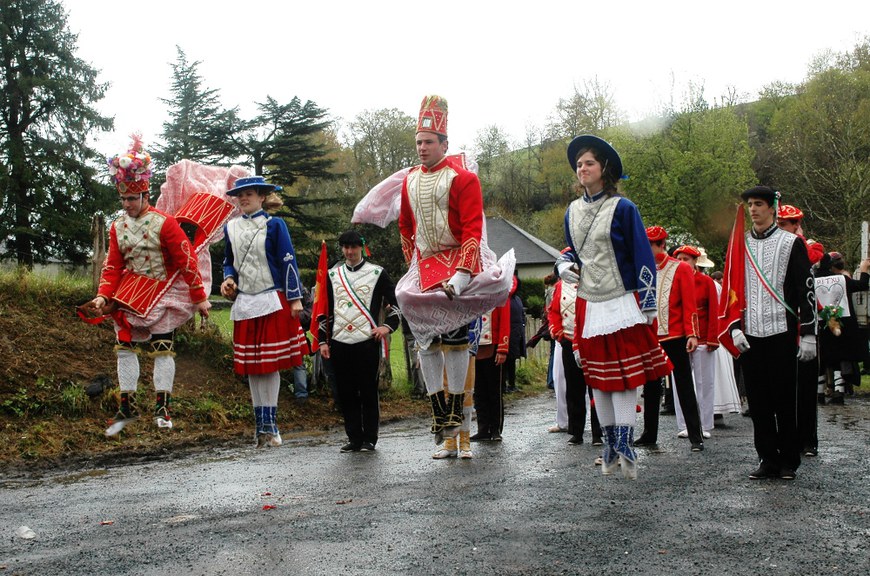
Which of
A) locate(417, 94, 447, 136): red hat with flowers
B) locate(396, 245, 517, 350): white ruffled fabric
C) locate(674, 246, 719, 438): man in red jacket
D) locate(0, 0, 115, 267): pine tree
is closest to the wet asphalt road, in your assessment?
locate(396, 245, 517, 350): white ruffled fabric

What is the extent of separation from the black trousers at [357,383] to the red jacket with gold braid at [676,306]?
114 inches

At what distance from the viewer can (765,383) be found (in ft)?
22.2

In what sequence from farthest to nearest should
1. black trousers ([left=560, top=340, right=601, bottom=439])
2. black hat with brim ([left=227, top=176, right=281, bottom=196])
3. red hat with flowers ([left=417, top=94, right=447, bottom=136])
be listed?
black trousers ([left=560, top=340, right=601, bottom=439]) < black hat with brim ([left=227, top=176, right=281, bottom=196]) < red hat with flowers ([left=417, top=94, right=447, bottom=136])

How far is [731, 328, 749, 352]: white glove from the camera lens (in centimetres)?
672

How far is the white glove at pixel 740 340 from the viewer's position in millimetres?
6723

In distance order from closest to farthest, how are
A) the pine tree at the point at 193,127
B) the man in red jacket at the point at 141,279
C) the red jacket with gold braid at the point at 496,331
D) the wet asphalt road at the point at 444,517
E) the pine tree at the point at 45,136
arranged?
the wet asphalt road at the point at 444,517, the man in red jacket at the point at 141,279, the red jacket with gold braid at the point at 496,331, the pine tree at the point at 45,136, the pine tree at the point at 193,127

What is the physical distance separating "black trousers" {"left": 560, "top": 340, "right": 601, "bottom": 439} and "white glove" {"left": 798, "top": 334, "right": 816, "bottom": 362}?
3.01m

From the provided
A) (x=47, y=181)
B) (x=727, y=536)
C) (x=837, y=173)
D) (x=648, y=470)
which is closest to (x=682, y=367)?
(x=648, y=470)

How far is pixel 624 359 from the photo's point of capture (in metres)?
6.02

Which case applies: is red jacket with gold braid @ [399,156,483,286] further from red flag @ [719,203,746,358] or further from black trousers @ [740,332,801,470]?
black trousers @ [740,332,801,470]

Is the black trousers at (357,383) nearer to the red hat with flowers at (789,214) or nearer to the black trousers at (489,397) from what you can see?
the black trousers at (489,397)

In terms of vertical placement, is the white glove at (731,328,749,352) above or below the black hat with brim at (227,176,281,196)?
below

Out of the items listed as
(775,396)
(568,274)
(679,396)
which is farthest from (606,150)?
(679,396)

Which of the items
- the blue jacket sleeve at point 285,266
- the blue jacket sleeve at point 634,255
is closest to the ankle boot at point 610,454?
the blue jacket sleeve at point 634,255
